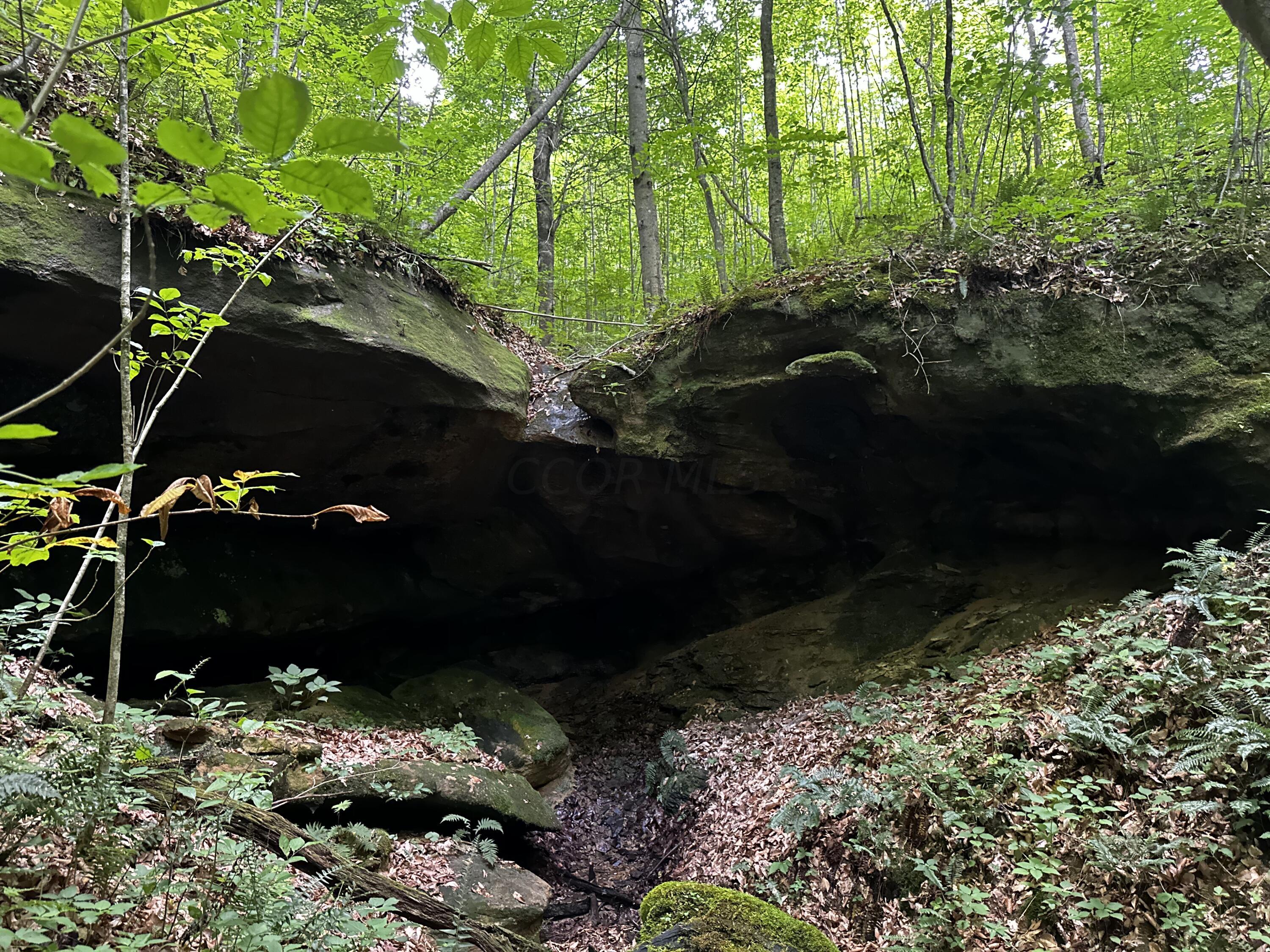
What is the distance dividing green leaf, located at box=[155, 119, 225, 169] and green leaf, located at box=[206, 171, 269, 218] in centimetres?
4

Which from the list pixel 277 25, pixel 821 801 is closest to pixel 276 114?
pixel 821 801

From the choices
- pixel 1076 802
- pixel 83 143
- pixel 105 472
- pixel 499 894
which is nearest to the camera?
pixel 83 143

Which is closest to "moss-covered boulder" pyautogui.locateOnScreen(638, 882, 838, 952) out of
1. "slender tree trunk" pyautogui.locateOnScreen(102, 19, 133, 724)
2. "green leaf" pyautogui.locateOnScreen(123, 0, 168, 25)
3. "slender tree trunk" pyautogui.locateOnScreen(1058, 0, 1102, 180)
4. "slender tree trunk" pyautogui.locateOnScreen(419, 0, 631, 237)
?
"slender tree trunk" pyautogui.locateOnScreen(102, 19, 133, 724)

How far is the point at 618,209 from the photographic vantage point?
16.3 m

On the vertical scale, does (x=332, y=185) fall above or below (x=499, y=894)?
above

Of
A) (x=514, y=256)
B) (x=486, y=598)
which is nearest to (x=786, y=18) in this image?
(x=514, y=256)

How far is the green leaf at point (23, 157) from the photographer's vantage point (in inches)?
34.8

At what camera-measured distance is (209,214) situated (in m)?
1.07

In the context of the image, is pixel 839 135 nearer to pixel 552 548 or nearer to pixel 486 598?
pixel 552 548

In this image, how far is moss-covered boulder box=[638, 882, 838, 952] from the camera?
3031 mm

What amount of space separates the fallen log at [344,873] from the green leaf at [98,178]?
9.36ft

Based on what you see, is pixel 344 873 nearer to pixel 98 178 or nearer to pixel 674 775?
pixel 98 178

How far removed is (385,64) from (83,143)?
87cm

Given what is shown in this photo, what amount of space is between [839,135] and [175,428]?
6990 millimetres
